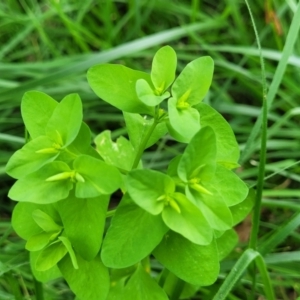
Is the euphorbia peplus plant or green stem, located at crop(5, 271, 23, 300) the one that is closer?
the euphorbia peplus plant

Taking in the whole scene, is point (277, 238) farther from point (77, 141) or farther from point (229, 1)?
point (229, 1)

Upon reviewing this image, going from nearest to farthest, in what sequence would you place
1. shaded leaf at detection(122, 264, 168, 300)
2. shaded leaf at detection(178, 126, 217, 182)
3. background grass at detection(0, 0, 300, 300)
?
shaded leaf at detection(178, 126, 217, 182) → shaded leaf at detection(122, 264, 168, 300) → background grass at detection(0, 0, 300, 300)

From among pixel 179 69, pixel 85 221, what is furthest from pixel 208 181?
pixel 179 69

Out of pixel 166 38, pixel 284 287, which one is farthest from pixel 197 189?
pixel 166 38

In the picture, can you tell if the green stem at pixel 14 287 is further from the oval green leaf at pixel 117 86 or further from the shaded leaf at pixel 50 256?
the oval green leaf at pixel 117 86

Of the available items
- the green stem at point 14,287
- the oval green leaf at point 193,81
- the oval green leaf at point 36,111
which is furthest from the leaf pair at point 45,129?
the green stem at point 14,287

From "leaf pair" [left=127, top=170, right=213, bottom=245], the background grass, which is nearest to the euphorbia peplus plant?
"leaf pair" [left=127, top=170, right=213, bottom=245]

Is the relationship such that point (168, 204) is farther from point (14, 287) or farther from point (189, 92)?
point (14, 287)

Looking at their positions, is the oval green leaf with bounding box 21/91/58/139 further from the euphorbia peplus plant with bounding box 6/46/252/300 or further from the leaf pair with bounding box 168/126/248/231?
the leaf pair with bounding box 168/126/248/231
